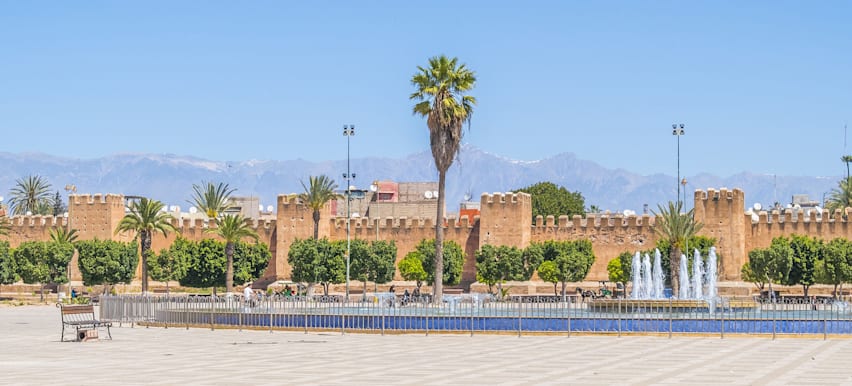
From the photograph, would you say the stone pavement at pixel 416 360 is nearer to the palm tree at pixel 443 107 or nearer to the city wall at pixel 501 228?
the palm tree at pixel 443 107

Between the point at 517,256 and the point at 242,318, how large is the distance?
33.4 m

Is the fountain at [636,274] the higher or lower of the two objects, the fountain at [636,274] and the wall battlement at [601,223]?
the lower

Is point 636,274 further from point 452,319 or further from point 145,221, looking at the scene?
point 452,319

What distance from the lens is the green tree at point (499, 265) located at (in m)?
60.0

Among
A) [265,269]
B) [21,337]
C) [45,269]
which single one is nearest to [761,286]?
[265,269]

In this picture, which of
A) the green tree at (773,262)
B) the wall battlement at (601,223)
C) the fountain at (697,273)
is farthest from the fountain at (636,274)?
the green tree at (773,262)

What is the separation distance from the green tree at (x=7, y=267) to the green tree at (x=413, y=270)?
17.6 m

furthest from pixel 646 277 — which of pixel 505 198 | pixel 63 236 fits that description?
pixel 63 236

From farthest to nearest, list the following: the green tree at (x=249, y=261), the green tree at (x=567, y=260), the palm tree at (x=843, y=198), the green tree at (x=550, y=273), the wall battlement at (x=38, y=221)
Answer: the palm tree at (x=843, y=198), the wall battlement at (x=38, y=221), the green tree at (x=249, y=261), the green tree at (x=567, y=260), the green tree at (x=550, y=273)

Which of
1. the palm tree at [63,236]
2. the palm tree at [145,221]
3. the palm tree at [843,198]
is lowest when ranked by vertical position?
the palm tree at [63,236]

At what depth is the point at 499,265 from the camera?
197 ft

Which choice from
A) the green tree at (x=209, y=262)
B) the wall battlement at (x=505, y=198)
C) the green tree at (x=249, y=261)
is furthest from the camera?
the wall battlement at (x=505, y=198)

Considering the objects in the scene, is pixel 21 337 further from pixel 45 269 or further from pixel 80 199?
pixel 80 199

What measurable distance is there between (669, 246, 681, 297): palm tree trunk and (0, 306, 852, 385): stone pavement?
1171 inches
